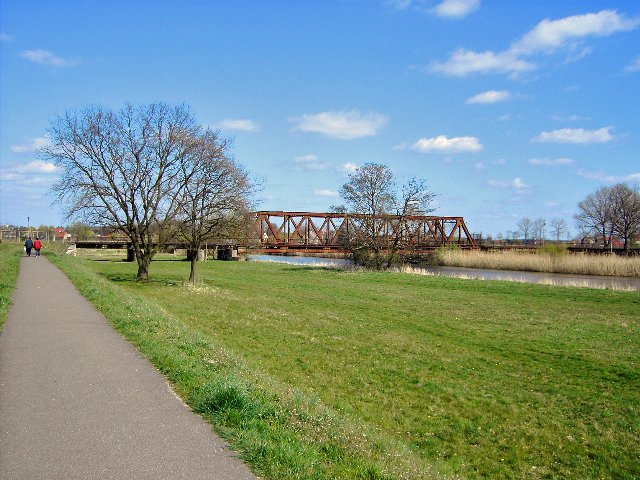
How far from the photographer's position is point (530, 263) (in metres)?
47.7

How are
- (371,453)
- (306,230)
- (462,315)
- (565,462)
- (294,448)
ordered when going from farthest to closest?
(306,230) < (462,315) < (565,462) < (371,453) < (294,448)

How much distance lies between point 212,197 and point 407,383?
1756cm

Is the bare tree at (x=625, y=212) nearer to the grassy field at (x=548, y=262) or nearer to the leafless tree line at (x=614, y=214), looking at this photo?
the leafless tree line at (x=614, y=214)

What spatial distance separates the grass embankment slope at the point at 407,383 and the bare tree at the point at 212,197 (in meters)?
5.77

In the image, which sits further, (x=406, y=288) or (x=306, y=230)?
(x=306, y=230)

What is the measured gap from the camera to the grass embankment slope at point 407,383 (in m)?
5.73

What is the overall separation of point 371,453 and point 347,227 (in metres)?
38.9

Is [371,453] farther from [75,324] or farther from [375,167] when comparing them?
[375,167]

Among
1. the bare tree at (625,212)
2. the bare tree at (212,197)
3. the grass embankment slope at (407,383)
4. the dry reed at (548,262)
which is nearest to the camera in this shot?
the grass embankment slope at (407,383)

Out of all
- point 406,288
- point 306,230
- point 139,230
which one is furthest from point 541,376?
point 306,230

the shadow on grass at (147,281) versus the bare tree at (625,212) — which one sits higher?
the bare tree at (625,212)

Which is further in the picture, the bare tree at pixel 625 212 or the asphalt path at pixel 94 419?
the bare tree at pixel 625 212

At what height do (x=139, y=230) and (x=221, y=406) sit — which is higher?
(x=139, y=230)

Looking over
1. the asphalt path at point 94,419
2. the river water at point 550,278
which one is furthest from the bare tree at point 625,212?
the asphalt path at point 94,419
